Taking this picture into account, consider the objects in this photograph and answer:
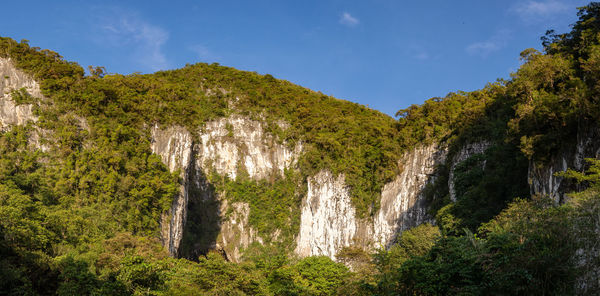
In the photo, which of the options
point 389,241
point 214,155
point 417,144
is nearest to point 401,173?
point 417,144

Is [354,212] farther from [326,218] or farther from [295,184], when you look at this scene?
[295,184]

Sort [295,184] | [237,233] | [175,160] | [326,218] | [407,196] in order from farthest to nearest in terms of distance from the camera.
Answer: [295,184] → [237,233] → [326,218] → [175,160] → [407,196]

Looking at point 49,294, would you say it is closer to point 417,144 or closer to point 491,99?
point 417,144

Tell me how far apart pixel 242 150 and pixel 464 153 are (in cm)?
2086

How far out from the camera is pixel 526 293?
10172 millimetres

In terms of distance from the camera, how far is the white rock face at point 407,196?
32.9 metres

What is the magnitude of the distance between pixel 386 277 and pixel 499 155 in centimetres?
1366

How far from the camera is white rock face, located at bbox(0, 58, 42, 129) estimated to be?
30.5 metres

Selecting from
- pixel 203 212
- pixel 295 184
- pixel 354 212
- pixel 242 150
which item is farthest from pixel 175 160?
pixel 354 212

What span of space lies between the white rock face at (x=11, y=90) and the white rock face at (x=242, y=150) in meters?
14.5

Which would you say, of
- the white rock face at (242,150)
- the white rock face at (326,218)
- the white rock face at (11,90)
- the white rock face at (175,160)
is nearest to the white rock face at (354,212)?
the white rock face at (326,218)

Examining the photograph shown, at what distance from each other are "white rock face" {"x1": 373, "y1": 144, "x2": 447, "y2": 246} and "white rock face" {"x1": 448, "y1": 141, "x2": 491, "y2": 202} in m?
2.30

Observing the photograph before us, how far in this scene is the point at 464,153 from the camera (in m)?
30.0

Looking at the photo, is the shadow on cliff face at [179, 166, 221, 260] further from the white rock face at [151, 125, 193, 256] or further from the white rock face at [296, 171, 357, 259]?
the white rock face at [296, 171, 357, 259]
